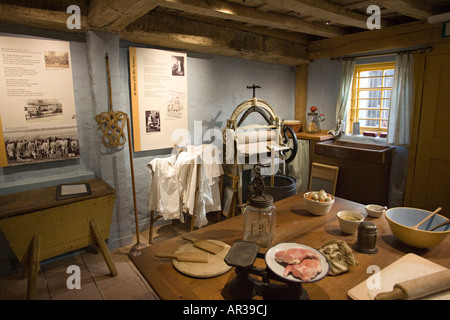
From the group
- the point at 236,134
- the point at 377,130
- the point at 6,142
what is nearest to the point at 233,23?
the point at 236,134

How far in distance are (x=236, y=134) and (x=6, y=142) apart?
2304 mm

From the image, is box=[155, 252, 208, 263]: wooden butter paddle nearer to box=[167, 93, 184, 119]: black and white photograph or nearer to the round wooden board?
the round wooden board

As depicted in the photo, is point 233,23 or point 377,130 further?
point 377,130

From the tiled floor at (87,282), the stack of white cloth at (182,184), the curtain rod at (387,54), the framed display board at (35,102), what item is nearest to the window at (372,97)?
the curtain rod at (387,54)

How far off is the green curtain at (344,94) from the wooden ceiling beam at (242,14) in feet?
1.61

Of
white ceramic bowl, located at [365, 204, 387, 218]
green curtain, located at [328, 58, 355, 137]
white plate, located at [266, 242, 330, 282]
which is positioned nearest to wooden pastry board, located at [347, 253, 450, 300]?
white plate, located at [266, 242, 330, 282]

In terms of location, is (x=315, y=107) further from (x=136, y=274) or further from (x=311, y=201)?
(x=136, y=274)

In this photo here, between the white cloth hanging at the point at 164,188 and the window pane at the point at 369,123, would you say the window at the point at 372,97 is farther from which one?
the white cloth hanging at the point at 164,188

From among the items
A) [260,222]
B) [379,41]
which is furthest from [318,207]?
[379,41]

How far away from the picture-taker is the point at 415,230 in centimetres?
144

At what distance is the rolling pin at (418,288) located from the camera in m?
1.04

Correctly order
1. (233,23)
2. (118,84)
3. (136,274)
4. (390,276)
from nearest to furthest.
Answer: (390,276) < (136,274) < (118,84) < (233,23)

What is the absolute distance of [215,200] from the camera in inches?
138
